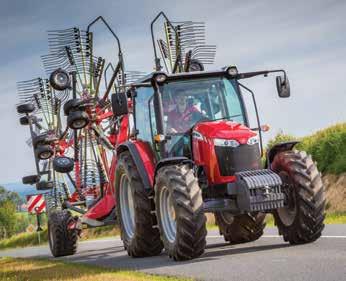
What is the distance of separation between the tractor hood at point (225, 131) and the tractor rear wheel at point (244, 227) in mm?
1995

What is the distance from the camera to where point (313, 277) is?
714 centimetres

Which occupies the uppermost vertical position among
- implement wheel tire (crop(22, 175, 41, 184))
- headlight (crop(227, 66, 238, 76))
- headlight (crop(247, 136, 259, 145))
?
headlight (crop(227, 66, 238, 76))

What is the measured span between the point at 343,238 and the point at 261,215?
1.73 metres

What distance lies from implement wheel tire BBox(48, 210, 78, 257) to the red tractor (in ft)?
11.4

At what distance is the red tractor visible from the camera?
991 centimetres

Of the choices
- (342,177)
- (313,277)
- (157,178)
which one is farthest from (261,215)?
(342,177)

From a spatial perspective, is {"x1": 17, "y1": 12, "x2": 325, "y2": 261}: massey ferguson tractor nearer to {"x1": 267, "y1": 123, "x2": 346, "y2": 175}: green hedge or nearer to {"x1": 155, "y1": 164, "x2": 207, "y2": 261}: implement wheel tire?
{"x1": 155, "y1": 164, "x2": 207, "y2": 261}: implement wheel tire

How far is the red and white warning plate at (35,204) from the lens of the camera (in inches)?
1220

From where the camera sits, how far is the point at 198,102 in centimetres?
1141

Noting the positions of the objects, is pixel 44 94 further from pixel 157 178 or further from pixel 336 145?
pixel 157 178

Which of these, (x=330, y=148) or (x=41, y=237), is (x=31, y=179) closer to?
(x=330, y=148)

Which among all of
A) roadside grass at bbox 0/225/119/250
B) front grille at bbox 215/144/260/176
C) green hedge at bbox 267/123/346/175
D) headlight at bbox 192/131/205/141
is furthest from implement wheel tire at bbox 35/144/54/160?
roadside grass at bbox 0/225/119/250

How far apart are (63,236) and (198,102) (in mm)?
5787

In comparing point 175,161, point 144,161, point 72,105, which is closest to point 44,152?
point 72,105
